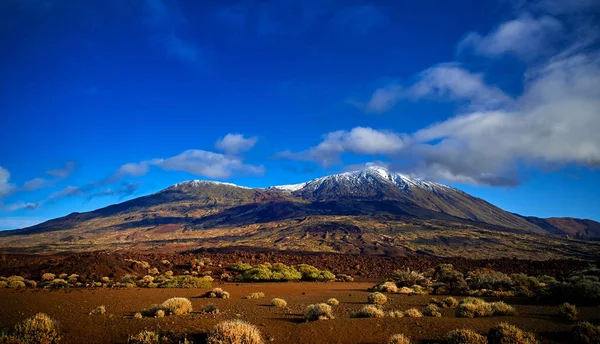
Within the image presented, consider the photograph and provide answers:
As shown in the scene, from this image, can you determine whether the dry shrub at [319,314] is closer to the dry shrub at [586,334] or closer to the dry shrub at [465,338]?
the dry shrub at [465,338]

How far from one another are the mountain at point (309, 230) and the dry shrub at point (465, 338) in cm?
5729

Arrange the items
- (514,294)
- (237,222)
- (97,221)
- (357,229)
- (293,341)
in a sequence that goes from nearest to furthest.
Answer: (293,341) < (514,294) < (357,229) < (237,222) < (97,221)

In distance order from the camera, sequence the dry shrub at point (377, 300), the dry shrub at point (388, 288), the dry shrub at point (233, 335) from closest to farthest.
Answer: the dry shrub at point (233, 335) → the dry shrub at point (377, 300) → the dry shrub at point (388, 288)

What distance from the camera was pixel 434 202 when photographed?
627ft

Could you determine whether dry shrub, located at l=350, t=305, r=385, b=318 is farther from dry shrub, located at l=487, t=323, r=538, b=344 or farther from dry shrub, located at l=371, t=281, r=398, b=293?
dry shrub, located at l=371, t=281, r=398, b=293

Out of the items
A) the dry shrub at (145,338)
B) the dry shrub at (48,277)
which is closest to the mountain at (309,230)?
the dry shrub at (48,277)

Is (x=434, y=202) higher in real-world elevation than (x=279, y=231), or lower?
higher

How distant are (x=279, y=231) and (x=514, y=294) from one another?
278ft

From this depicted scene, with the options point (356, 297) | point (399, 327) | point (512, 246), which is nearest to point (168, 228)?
point (512, 246)

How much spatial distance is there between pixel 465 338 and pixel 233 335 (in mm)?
5668

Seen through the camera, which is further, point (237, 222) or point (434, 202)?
point (434, 202)

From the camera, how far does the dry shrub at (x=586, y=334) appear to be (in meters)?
8.48

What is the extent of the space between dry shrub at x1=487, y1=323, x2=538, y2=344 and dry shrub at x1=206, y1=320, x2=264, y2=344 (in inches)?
233

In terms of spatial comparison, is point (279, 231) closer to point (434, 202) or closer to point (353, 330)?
point (353, 330)
